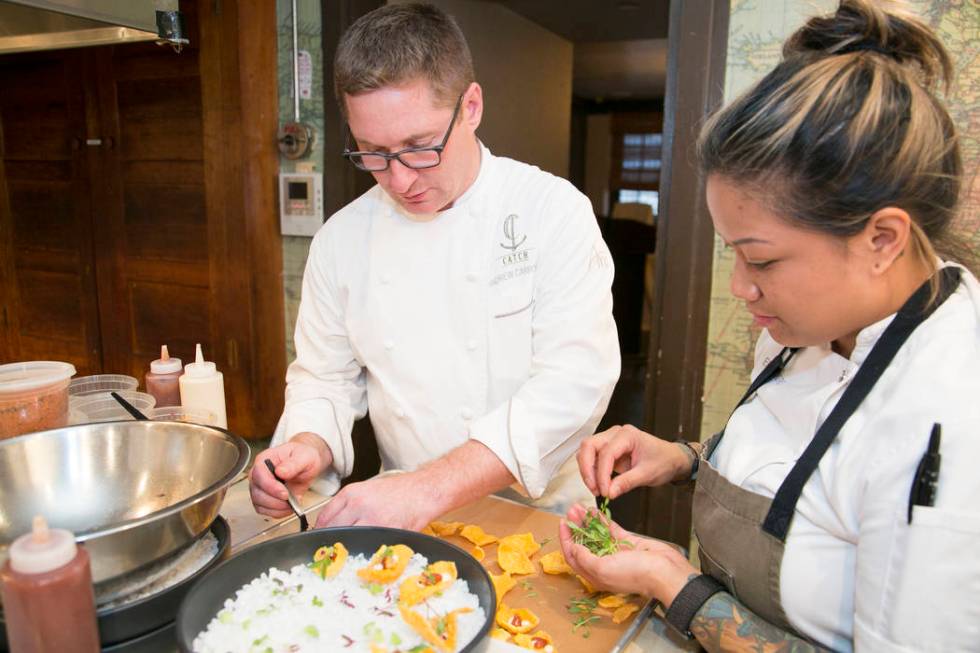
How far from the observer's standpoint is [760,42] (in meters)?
2.22

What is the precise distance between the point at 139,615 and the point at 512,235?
103cm

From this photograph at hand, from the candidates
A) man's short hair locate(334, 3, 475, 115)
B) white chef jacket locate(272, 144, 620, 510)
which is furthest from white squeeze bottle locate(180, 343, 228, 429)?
man's short hair locate(334, 3, 475, 115)

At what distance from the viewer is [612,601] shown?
108 centimetres

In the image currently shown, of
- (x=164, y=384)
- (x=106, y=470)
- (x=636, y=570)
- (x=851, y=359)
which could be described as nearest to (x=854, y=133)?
(x=851, y=359)

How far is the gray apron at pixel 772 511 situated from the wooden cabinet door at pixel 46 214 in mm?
3348

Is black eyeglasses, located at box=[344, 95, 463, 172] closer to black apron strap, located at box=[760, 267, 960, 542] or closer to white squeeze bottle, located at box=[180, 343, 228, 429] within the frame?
white squeeze bottle, located at box=[180, 343, 228, 429]

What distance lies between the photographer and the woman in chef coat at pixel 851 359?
2.60 ft

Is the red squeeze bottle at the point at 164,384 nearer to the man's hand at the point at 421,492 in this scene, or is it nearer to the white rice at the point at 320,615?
the man's hand at the point at 421,492

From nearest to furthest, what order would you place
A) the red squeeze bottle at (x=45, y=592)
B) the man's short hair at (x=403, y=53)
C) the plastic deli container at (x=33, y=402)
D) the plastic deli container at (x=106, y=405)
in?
the red squeeze bottle at (x=45, y=592) → the plastic deli container at (x=33, y=402) → the man's short hair at (x=403, y=53) → the plastic deli container at (x=106, y=405)

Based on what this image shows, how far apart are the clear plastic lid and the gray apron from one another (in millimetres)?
1174

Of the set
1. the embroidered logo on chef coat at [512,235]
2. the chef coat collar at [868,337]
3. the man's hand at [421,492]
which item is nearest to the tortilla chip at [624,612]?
the man's hand at [421,492]

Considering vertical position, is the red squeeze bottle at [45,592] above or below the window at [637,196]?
below

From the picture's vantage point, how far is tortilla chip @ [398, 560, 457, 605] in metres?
0.95

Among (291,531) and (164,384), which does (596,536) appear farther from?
(164,384)
